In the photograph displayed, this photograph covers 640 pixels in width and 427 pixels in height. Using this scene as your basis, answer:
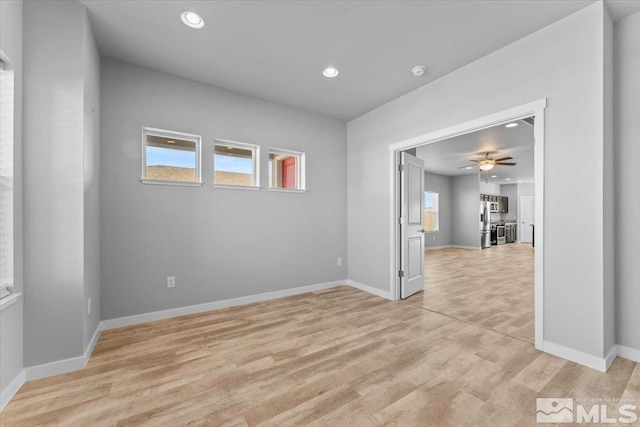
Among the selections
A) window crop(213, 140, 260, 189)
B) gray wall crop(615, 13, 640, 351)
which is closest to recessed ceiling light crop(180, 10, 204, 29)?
window crop(213, 140, 260, 189)

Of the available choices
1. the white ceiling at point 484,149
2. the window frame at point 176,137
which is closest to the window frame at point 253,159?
the window frame at point 176,137

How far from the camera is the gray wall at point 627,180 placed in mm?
2184

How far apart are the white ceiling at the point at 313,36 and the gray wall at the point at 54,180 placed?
410 mm

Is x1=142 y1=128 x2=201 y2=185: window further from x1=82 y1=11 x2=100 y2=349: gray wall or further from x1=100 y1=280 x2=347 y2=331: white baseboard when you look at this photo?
x1=100 y1=280 x2=347 y2=331: white baseboard

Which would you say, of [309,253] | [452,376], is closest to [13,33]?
[309,253]

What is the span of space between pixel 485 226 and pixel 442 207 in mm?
1811

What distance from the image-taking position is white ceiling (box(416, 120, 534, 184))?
5176mm

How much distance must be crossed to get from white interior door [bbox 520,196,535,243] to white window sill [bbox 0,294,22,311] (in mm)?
15432

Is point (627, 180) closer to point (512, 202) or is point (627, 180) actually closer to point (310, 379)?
point (310, 379)

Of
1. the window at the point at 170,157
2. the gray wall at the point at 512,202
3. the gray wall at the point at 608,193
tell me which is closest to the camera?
the gray wall at the point at 608,193

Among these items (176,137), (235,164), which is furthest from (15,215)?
(235,164)

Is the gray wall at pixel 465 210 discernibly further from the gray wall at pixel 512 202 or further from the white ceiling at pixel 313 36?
the white ceiling at pixel 313 36

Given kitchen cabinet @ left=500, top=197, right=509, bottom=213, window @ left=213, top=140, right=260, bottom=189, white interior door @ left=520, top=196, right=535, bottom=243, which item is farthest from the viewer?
kitchen cabinet @ left=500, top=197, right=509, bottom=213

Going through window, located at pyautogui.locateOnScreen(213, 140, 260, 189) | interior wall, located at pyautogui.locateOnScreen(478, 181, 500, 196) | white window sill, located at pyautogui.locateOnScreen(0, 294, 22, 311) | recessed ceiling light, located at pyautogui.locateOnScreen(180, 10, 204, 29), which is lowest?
white window sill, located at pyautogui.locateOnScreen(0, 294, 22, 311)
